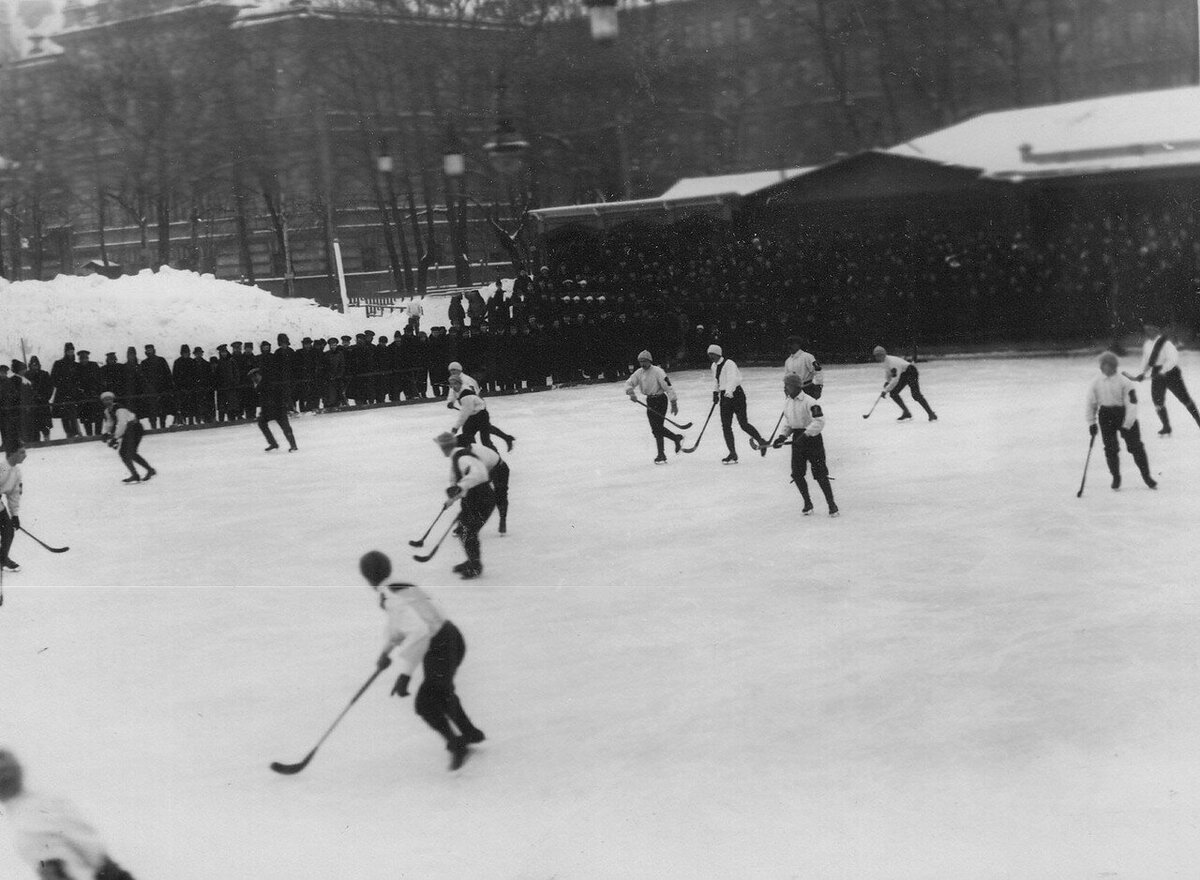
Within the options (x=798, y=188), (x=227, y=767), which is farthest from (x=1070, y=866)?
(x=798, y=188)

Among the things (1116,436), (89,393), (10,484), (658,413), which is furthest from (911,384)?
(89,393)

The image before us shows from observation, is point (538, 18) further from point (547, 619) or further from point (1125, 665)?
point (1125, 665)

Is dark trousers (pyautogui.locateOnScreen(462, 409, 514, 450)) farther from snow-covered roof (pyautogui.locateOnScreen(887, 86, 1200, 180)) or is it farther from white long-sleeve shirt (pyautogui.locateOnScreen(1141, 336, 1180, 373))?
white long-sleeve shirt (pyautogui.locateOnScreen(1141, 336, 1180, 373))

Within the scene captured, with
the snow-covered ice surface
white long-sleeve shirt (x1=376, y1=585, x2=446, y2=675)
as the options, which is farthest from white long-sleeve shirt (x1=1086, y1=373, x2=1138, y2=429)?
white long-sleeve shirt (x1=376, y1=585, x2=446, y2=675)

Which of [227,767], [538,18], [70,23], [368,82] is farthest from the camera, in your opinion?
[368,82]

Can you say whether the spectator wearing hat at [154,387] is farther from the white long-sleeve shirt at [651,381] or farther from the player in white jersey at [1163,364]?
the player in white jersey at [1163,364]

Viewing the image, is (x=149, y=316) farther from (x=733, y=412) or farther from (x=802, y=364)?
(x=802, y=364)

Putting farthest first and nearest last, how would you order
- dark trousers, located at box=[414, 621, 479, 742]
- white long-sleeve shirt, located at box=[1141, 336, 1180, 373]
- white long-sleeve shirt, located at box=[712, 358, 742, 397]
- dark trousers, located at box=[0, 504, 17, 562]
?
white long-sleeve shirt, located at box=[712, 358, 742, 397] → white long-sleeve shirt, located at box=[1141, 336, 1180, 373] → dark trousers, located at box=[0, 504, 17, 562] → dark trousers, located at box=[414, 621, 479, 742]

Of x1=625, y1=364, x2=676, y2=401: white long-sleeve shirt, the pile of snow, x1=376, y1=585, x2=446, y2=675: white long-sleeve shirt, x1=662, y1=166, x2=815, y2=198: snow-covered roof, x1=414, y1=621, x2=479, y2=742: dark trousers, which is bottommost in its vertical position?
x1=414, y1=621, x2=479, y2=742: dark trousers
